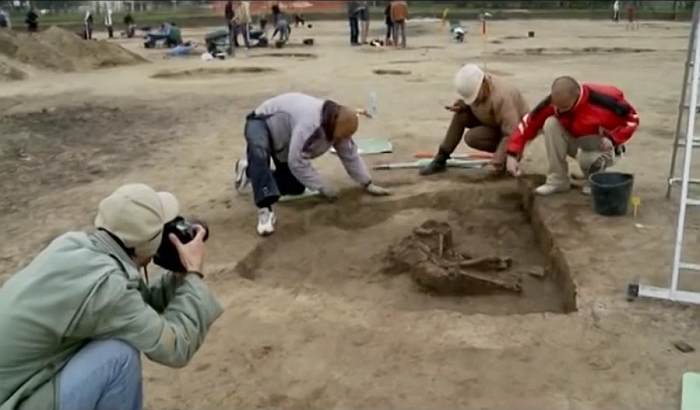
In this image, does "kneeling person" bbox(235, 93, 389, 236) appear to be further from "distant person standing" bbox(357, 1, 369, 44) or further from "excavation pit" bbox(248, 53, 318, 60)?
"distant person standing" bbox(357, 1, 369, 44)

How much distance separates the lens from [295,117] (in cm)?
Result: 574

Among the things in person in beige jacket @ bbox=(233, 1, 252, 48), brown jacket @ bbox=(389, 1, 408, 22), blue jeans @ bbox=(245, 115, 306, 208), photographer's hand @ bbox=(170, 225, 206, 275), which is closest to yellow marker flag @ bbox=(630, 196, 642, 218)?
blue jeans @ bbox=(245, 115, 306, 208)

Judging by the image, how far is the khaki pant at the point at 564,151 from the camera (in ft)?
19.4

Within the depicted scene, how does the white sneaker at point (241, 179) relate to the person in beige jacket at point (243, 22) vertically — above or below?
below

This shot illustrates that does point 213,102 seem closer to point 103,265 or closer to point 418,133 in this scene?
point 418,133

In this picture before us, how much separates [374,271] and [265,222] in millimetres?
964

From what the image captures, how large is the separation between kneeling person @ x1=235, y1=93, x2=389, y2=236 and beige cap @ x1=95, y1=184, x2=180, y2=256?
3.06 metres

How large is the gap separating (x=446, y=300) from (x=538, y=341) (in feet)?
3.41

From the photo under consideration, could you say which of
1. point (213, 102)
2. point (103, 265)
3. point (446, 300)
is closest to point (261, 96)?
point (213, 102)

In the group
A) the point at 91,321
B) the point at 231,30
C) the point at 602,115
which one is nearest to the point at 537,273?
the point at 602,115

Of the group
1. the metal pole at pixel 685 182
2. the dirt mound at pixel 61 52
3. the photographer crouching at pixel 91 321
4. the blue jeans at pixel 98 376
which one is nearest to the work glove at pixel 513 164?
the metal pole at pixel 685 182

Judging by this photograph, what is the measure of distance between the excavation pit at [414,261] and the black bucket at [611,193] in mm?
445

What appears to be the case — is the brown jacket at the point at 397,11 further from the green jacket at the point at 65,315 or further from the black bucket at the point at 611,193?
the green jacket at the point at 65,315

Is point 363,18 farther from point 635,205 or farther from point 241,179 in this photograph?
point 635,205
